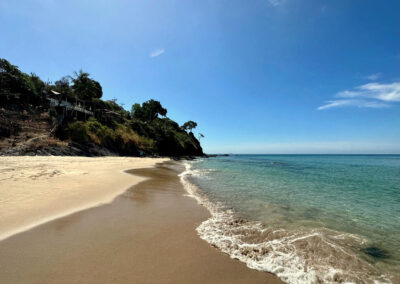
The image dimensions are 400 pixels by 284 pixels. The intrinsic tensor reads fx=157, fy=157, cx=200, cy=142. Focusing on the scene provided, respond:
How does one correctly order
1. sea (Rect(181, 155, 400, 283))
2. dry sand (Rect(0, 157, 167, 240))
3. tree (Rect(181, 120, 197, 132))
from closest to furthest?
sea (Rect(181, 155, 400, 283)) < dry sand (Rect(0, 157, 167, 240)) < tree (Rect(181, 120, 197, 132))

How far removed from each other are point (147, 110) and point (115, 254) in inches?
2741

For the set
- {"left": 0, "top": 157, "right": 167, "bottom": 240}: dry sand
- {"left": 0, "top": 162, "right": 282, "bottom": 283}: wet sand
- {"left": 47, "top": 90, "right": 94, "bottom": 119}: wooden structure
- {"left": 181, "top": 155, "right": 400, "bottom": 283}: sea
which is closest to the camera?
{"left": 0, "top": 162, "right": 282, "bottom": 283}: wet sand

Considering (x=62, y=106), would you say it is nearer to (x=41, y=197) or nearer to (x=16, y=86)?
(x=16, y=86)

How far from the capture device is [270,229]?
4.93 m

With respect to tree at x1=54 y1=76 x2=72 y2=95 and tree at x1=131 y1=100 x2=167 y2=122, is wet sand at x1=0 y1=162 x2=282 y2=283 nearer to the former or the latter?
tree at x1=54 y1=76 x2=72 y2=95

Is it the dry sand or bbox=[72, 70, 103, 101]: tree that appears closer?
the dry sand

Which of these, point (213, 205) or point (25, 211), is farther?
point (213, 205)

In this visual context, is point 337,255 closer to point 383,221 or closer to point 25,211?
point 383,221

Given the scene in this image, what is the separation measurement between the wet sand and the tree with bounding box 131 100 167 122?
66.2 metres

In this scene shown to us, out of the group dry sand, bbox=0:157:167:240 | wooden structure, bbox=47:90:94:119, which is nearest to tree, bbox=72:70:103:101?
wooden structure, bbox=47:90:94:119

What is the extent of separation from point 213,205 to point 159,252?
13.2 ft

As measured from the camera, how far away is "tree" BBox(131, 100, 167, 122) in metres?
65.9

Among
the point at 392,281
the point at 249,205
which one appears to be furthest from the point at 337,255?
the point at 249,205

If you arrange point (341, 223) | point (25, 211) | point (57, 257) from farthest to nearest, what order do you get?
point (341, 223) → point (25, 211) → point (57, 257)
